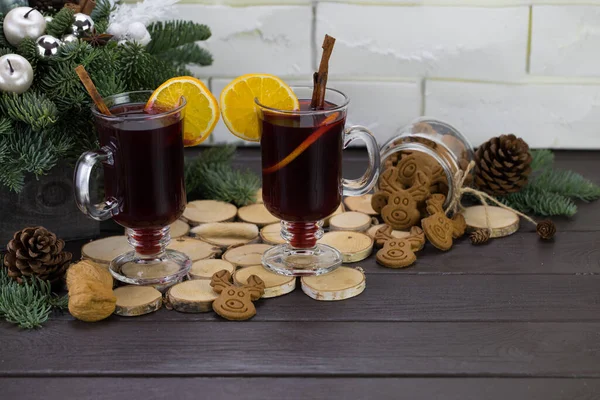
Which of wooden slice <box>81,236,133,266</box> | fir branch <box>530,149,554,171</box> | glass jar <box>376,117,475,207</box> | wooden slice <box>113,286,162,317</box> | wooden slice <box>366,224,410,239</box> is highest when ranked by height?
glass jar <box>376,117,475,207</box>

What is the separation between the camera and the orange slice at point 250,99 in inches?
51.5

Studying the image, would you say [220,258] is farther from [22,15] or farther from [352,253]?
[22,15]

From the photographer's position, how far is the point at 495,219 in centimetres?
158

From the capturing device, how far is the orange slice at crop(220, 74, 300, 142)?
4.29 feet

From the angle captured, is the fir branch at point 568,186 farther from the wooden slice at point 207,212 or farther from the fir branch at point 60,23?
the fir branch at point 60,23

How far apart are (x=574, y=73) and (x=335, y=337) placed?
1174mm

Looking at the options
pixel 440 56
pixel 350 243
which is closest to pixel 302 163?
pixel 350 243

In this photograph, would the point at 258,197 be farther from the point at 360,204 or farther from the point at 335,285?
the point at 335,285

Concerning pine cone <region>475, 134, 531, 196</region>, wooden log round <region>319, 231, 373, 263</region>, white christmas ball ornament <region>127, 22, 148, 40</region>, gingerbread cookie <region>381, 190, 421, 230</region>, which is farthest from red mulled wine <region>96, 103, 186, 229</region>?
pine cone <region>475, 134, 531, 196</region>

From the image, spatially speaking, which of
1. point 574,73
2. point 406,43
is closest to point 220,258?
point 406,43

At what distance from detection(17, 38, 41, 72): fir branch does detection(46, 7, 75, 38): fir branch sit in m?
0.06

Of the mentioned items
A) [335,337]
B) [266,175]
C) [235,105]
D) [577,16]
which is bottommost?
[335,337]

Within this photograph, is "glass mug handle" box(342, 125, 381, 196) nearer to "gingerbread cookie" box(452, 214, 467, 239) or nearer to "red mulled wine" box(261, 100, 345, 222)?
"red mulled wine" box(261, 100, 345, 222)

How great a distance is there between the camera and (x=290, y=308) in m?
1.27
